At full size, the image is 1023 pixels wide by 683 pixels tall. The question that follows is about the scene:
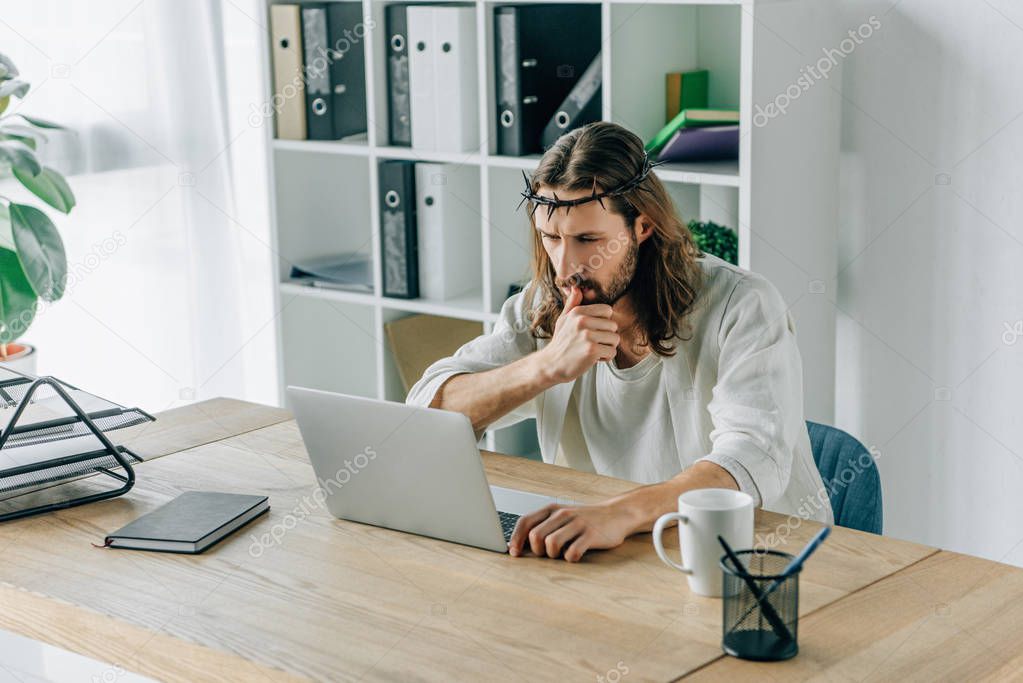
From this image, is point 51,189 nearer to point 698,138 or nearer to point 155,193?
point 155,193

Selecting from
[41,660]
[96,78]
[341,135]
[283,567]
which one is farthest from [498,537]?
[96,78]

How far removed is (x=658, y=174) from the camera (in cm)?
256

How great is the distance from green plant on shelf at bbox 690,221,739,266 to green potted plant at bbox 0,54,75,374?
4.83 feet

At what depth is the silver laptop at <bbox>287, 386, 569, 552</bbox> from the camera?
150 cm

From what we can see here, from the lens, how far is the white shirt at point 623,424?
201cm

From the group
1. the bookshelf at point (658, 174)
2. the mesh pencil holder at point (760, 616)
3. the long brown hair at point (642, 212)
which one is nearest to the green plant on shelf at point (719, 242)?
the bookshelf at point (658, 174)

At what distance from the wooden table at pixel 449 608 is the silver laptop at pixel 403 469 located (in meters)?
0.03

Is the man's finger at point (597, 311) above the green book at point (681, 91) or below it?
below

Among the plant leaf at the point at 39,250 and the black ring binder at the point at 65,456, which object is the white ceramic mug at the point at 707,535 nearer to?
the black ring binder at the point at 65,456

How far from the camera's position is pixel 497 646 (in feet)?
4.12

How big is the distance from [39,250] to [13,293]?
0.12 meters

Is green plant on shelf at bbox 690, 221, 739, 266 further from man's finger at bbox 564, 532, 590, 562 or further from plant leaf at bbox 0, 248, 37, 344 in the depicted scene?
plant leaf at bbox 0, 248, 37, 344

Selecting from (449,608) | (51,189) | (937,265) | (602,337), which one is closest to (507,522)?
(449,608)

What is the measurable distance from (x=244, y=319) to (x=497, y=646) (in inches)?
105
